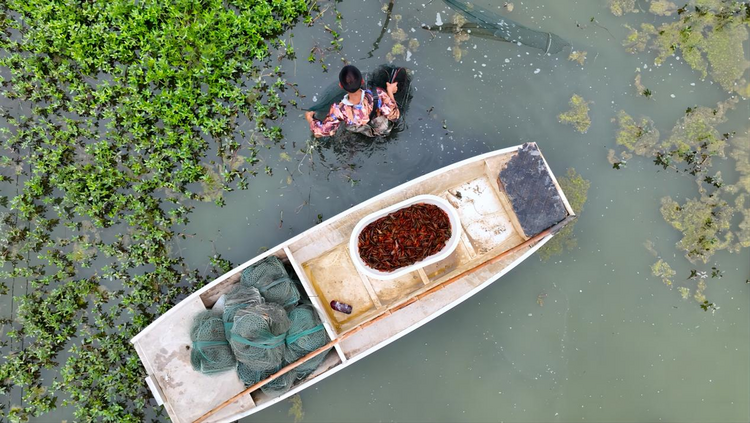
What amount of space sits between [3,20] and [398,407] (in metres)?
5.14

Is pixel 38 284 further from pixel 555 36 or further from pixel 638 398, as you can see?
pixel 638 398

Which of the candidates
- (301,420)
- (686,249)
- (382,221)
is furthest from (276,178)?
(686,249)

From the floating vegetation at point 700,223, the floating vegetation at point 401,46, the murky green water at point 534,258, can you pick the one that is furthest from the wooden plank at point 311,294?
the floating vegetation at point 700,223

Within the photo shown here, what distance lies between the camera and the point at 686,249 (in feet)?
12.8

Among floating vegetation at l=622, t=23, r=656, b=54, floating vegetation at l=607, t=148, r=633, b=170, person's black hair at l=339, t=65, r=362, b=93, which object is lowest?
floating vegetation at l=607, t=148, r=633, b=170

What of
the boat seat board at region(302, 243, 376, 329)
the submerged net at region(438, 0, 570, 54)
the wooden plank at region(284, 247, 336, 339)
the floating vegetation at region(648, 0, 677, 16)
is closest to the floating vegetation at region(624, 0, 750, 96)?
the floating vegetation at region(648, 0, 677, 16)

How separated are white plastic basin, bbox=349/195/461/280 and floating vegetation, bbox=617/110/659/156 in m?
2.04

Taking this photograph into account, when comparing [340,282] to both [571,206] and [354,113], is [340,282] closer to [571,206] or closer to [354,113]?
[354,113]

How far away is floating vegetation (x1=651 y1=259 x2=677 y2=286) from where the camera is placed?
3.91 m

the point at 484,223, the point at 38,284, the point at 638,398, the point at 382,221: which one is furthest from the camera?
the point at 638,398

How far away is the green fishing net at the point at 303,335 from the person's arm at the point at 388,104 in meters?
1.78

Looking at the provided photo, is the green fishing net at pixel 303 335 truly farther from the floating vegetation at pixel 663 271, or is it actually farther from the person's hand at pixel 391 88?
the floating vegetation at pixel 663 271

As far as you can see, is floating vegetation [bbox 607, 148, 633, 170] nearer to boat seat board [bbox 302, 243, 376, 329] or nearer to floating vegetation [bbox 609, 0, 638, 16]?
floating vegetation [bbox 609, 0, 638, 16]

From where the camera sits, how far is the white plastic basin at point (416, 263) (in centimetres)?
305
